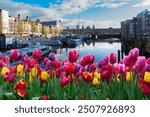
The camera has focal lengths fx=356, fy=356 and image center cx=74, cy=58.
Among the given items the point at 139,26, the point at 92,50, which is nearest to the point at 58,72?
the point at 92,50

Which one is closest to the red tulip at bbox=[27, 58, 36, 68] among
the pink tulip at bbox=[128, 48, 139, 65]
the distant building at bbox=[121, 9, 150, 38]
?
the pink tulip at bbox=[128, 48, 139, 65]

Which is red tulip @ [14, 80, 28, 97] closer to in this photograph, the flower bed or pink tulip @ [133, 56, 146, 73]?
the flower bed

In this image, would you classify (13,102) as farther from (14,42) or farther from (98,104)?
(14,42)

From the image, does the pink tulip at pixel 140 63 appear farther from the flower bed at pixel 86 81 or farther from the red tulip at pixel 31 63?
the red tulip at pixel 31 63

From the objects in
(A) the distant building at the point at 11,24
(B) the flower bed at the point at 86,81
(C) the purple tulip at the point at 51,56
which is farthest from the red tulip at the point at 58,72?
(A) the distant building at the point at 11,24

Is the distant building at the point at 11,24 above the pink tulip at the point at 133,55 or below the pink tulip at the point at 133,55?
above

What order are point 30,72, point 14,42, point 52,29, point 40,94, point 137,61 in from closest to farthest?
point 137,61, point 40,94, point 30,72, point 14,42, point 52,29

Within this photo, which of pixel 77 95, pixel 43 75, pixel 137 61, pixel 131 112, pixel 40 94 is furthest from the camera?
pixel 43 75

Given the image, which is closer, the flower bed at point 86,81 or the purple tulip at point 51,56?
the flower bed at point 86,81

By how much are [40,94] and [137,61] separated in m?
0.69

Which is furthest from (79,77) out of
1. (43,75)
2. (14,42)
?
(14,42)

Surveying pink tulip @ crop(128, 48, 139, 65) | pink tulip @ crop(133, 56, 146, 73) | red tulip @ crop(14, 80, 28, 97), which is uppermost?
pink tulip @ crop(128, 48, 139, 65)

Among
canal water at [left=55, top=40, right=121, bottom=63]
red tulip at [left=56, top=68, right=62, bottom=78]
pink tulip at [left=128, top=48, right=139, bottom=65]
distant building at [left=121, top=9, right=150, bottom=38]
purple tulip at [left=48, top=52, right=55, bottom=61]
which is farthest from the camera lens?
distant building at [left=121, top=9, right=150, bottom=38]

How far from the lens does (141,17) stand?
81812mm
